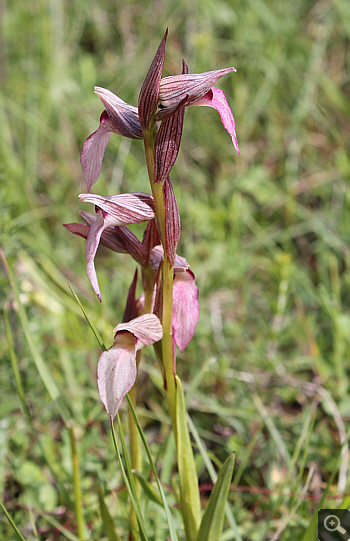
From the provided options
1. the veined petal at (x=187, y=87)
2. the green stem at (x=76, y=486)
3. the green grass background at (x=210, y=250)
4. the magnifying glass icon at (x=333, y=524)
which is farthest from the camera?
the green grass background at (x=210, y=250)

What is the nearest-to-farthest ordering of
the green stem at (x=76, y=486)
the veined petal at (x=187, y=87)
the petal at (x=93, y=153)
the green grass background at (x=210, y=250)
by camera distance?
the veined petal at (x=187, y=87) < the petal at (x=93, y=153) < the green stem at (x=76, y=486) < the green grass background at (x=210, y=250)

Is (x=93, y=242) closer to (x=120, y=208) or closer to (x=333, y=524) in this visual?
(x=120, y=208)

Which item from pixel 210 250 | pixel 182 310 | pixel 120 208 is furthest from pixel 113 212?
pixel 210 250

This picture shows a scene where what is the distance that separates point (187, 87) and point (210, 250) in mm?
1351

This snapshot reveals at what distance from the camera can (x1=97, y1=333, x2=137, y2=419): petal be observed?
0.74m

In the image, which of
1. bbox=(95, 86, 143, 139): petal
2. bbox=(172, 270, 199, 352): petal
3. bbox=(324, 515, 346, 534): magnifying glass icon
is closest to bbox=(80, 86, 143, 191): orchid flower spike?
bbox=(95, 86, 143, 139): petal

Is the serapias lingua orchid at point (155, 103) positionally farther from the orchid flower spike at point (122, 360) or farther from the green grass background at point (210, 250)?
the green grass background at point (210, 250)

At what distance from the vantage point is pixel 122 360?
2.52 ft

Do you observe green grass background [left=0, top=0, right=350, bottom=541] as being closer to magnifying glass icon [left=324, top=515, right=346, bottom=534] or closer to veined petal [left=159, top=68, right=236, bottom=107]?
magnifying glass icon [left=324, top=515, right=346, bottom=534]

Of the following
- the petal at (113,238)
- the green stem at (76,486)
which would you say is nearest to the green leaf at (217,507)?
the green stem at (76,486)

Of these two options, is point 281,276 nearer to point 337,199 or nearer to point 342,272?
point 342,272

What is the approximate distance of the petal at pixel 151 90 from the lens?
0.70 m

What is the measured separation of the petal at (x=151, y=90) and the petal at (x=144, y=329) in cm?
32

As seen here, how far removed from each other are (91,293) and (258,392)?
85 centimetres
